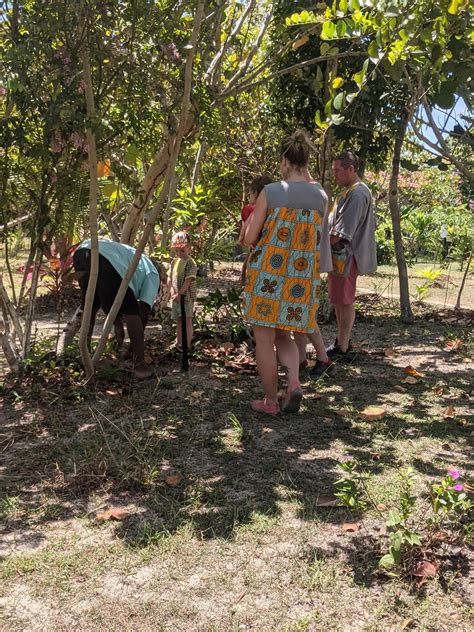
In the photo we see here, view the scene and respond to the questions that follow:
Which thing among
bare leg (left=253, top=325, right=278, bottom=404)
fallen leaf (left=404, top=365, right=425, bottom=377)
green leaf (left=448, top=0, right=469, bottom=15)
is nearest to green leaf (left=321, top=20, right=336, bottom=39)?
green leaf (left=448, top=0, right=469, bottom=15)

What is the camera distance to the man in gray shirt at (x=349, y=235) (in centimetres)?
494

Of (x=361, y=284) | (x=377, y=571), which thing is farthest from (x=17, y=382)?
(x=361, y=284)

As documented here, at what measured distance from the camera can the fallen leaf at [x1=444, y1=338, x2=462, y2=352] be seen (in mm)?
5902

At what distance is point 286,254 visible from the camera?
379cm

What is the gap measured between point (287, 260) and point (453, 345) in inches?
115

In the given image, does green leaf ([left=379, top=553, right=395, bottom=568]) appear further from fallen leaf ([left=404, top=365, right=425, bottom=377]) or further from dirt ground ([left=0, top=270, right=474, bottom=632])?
fallen leaf ([left=404, top=365, right=425, bottom=377])

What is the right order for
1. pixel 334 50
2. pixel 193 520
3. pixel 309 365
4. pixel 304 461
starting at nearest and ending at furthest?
pixel 193 520, pixel 304 461, pixel 334 50, pixel 309 365

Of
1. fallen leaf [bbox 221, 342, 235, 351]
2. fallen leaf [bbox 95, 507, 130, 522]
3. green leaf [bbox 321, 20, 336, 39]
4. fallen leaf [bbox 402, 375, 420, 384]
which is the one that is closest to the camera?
fallen leaf [bbox 95, 507, 130, 522]

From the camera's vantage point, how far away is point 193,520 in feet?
8.96

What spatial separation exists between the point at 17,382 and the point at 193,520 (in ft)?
7.21

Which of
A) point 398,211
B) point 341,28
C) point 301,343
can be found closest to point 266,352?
point 301,343

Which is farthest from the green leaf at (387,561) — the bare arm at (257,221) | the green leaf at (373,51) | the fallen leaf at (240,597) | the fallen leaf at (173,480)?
the green leaf at (373,51)

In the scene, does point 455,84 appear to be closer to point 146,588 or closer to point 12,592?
point 146,588

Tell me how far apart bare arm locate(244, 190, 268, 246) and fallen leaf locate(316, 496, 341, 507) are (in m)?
1.61
